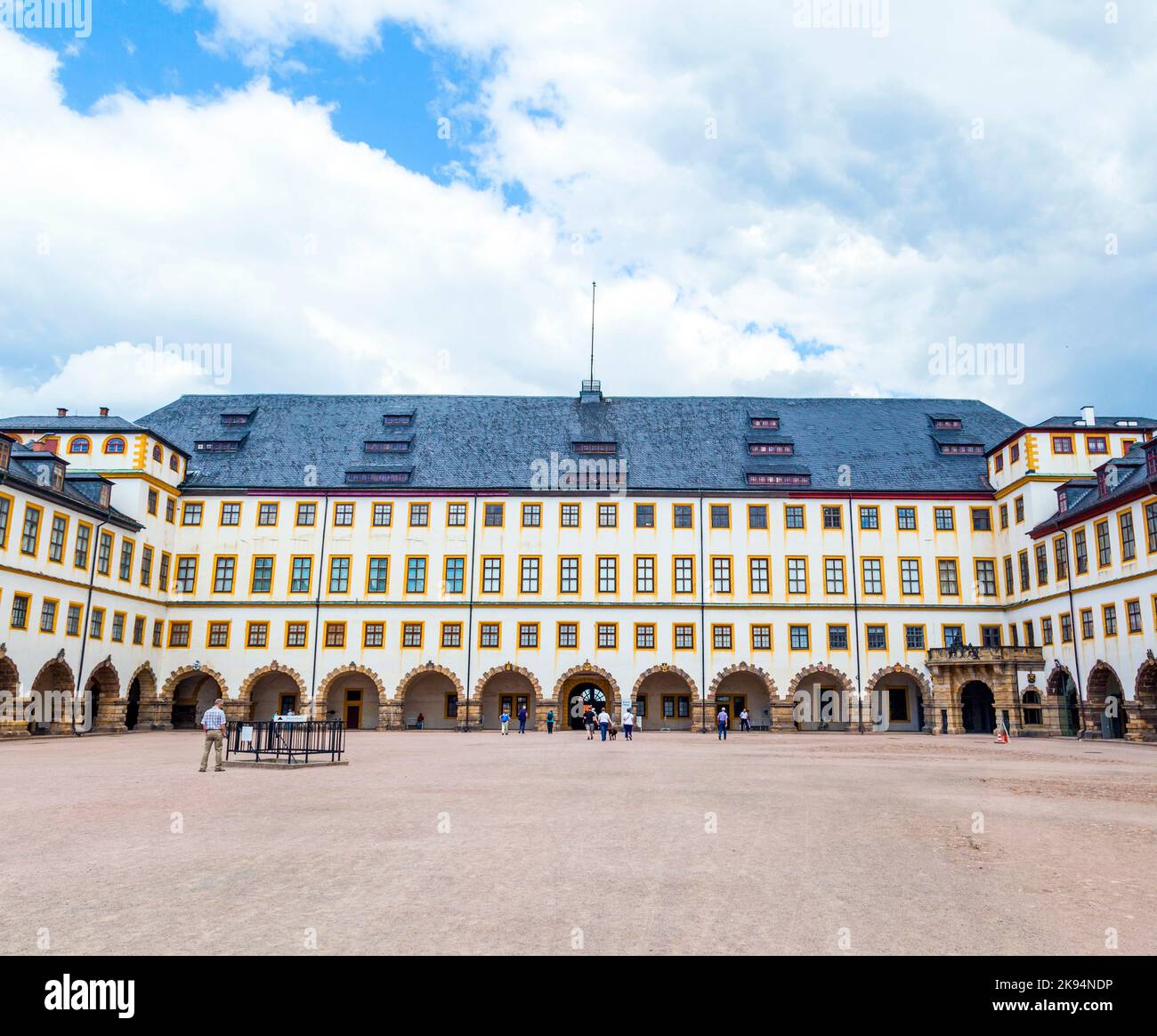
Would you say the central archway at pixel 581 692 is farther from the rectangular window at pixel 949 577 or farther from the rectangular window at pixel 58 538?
the rectangular window at pixel 58 538

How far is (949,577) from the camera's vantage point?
174ft

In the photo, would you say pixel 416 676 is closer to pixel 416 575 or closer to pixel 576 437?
pixel 416 575

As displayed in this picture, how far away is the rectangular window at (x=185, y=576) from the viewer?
52.9 meters

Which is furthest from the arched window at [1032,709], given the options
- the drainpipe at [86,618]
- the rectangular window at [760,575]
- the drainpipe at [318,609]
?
the drainpipe at [86,618]

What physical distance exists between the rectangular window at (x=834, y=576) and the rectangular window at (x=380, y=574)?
77.3 feet

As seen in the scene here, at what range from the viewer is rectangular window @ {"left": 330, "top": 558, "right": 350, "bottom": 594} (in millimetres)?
52625

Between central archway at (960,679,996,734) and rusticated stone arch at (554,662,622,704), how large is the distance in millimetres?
19508

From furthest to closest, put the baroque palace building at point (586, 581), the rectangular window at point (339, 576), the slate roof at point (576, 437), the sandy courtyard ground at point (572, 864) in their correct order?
1. the slate roof at point (576, 437)
2. the rectangular window at point (339, 576)
3. the baroque palace building at point (586, 581)
4. the sandy courtyard ground at point (572, 864)

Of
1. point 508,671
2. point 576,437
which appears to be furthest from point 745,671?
point 576,437

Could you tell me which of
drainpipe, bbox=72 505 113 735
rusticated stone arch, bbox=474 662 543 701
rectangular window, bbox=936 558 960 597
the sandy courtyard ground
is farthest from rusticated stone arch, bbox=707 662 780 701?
drainpipe, bbox=72 505 113 735

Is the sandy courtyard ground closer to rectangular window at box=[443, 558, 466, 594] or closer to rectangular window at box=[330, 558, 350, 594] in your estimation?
rectangular window at box=[443, 558, 466, 594]
